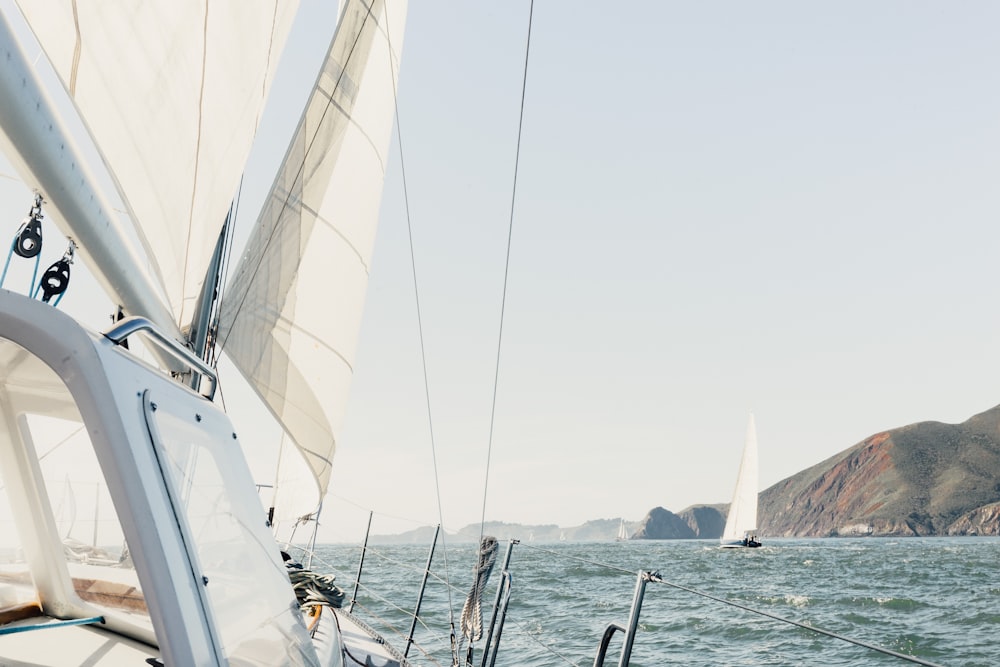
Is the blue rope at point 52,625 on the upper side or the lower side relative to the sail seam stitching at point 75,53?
lower

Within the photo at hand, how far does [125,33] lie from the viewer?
7.23 feet

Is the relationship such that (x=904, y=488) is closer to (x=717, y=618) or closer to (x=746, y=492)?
(x=746, y=492)

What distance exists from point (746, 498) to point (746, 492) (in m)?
0.41

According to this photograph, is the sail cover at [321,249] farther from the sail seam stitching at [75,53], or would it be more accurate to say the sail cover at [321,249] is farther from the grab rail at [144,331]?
the grab rail at [144,331]

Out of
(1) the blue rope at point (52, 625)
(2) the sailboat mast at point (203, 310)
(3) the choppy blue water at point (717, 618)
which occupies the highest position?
(2) the sailboat mast at point (203, 310)

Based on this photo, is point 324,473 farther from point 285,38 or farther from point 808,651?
point 808,651

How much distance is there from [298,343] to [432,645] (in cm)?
600

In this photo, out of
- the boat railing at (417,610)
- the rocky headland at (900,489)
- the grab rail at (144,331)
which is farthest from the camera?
the rocky headland at (900,489)

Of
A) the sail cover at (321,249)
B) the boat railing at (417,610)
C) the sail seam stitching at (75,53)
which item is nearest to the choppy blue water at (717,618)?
the boat railing at (417,610)

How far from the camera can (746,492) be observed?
170 feet

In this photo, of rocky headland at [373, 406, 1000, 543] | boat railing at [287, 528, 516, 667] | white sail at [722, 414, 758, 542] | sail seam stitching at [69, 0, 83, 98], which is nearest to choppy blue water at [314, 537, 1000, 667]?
boat railing at [287, 528, 516, 667]

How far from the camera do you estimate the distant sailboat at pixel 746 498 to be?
A: 5044cm

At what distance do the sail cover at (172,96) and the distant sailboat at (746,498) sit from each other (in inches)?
1959

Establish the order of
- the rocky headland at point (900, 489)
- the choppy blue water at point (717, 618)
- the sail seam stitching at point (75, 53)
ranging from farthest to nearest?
the rocky headland at point (900, 489) < the choppy blue water at point (717, 618) < the sail seam stitching at point (75, 53)
